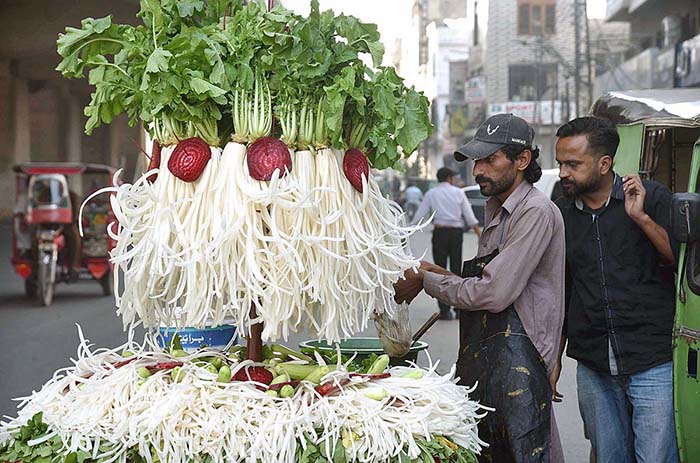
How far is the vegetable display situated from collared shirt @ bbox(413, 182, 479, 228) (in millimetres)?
10658

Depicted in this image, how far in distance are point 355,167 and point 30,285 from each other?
945 centimetres

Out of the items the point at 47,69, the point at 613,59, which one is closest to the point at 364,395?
the point at 47,69

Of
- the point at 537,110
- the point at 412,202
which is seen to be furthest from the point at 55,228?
the point at 537,110

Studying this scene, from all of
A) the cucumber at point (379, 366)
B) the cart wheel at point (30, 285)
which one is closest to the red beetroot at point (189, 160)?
the cucumber at point (379, 366)

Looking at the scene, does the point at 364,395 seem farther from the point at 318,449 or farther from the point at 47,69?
the point at 47,69

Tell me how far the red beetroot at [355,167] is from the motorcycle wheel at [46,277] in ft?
30.4

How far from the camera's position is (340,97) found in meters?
3.01

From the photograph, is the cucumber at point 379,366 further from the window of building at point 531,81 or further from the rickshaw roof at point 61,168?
the window of building at point 531,81

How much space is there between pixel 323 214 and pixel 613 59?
50.6 metres

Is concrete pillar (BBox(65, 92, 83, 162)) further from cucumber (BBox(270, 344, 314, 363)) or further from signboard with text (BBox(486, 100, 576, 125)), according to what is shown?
signboard with text (BBox(486, 100, 576, 125))

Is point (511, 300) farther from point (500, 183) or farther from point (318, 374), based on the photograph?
point (318, 374)

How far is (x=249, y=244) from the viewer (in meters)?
2.96

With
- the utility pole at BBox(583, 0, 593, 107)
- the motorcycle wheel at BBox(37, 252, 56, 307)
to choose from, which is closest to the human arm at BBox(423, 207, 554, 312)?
the motorcycle wheel at BBox(37, 252, 56, 307)

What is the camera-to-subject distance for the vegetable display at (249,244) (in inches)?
116
